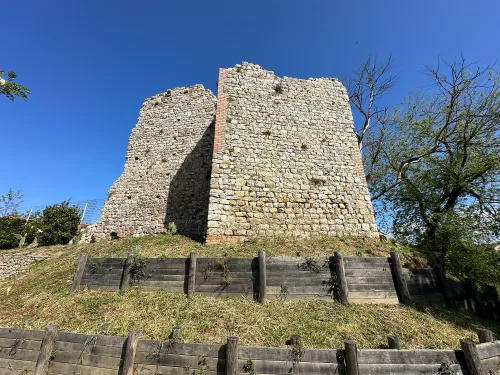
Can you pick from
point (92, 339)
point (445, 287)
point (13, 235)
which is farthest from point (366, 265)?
point (13, 235)

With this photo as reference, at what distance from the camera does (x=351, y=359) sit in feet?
11.7

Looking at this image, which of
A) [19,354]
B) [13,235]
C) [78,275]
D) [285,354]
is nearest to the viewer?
[285,354]

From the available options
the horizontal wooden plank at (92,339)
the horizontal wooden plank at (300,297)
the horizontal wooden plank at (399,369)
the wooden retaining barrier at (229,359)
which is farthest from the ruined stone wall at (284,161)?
the horizontal wooden plank at (399,369)

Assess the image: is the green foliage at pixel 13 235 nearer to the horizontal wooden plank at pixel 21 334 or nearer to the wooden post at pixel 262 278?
the horizontal wooden plank at pixel 21 334

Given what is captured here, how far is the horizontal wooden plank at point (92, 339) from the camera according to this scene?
162 inches

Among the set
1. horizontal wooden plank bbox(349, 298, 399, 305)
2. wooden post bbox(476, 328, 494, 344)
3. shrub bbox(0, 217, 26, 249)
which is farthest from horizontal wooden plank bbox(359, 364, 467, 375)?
shrub bbox(0, 217, 26, 249)

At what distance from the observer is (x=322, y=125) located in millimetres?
11680

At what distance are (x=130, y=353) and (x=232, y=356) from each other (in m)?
1.78

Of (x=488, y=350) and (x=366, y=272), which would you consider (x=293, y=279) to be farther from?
(x=488, y=350)

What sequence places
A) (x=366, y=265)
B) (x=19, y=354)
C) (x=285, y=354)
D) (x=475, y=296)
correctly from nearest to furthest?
(x=285, y=354)
(x=19, y=354)
(x=366, y=265)
(x=475, y=296)

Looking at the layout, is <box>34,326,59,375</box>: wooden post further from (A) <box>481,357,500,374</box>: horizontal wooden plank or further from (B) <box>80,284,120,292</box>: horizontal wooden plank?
(A) <box>481,357,500,374</box>: horizontal wooden plank

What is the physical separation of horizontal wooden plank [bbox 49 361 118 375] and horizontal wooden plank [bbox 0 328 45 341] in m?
0.58

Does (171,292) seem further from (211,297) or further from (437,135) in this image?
(437,135)

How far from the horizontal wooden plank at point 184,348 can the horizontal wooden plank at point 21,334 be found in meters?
2.21
